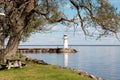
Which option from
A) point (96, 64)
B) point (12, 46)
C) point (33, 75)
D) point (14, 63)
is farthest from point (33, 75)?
point (96, 64)

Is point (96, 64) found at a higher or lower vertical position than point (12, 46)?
lower

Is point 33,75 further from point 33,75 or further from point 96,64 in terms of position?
point 96,64

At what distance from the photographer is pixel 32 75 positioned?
95.2 feet

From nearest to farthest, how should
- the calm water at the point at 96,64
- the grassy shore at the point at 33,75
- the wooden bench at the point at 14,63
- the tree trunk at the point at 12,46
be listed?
the grassy shore at the point at 33,75, the wooden bench at the point at 14,63, the tree trunk at the point at 12,46, the calm water at the point at 96,64

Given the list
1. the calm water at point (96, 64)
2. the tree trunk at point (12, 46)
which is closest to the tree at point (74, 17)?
the tree trunk at point (12, 46)

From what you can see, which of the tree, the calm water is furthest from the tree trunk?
the calm water

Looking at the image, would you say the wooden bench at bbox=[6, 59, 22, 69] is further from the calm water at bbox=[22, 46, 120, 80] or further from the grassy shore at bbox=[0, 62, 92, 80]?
the calm water at bbox=[22, 46, 120, 80]

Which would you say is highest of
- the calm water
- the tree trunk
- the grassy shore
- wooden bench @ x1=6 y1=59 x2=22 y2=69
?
the tree trunk

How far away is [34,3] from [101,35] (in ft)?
24.5

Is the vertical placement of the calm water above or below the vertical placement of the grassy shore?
below

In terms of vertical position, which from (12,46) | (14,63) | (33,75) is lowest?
(33,75)

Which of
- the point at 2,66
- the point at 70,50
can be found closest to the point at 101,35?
the point at 2,66

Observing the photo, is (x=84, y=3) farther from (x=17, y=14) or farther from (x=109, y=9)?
(x=17, y=14)

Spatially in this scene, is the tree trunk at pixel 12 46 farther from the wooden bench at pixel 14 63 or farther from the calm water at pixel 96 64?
the calm water at pixel 96 64
